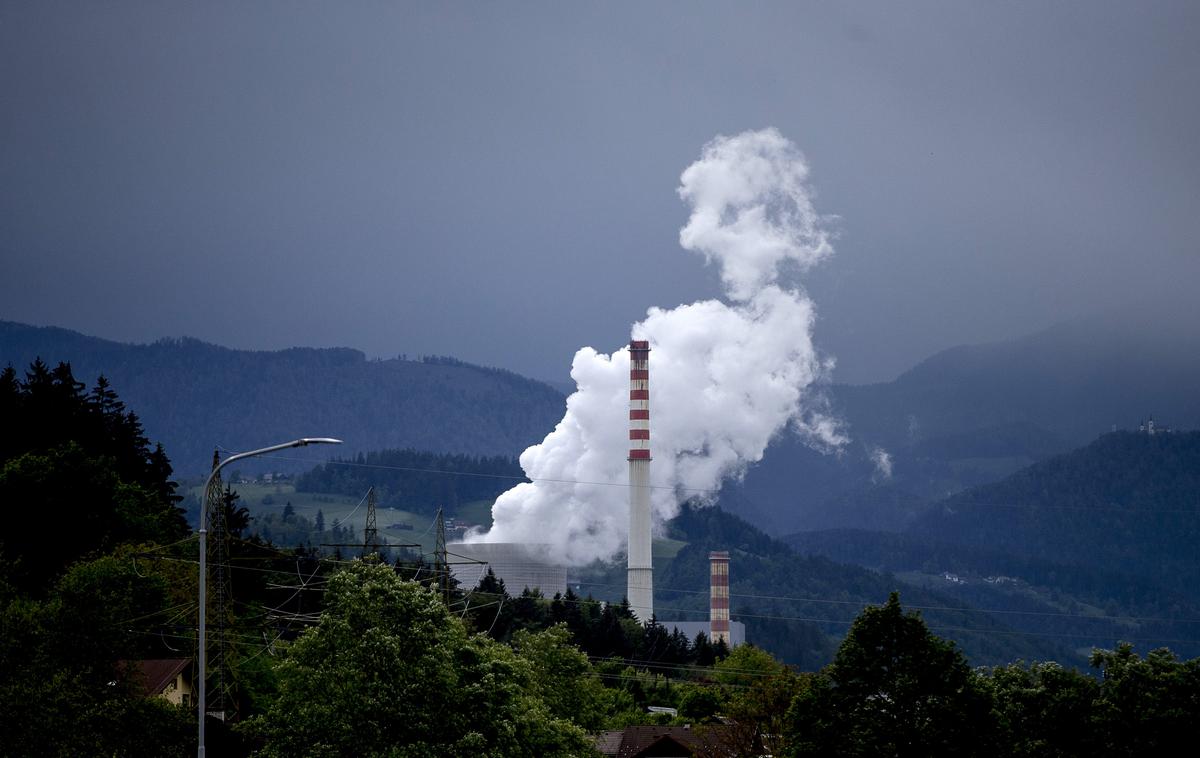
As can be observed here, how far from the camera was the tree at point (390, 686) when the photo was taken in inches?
2255

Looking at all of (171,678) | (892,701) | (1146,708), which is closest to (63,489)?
(171,678)

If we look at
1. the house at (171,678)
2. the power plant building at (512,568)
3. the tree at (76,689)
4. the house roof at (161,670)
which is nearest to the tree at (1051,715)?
the tree at (76,689)

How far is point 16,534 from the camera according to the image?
293ft

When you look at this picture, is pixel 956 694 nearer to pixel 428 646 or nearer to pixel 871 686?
pixel 871 686

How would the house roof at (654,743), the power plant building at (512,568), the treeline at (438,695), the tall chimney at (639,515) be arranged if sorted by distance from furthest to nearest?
the tall chimney at (639,515), the power plant building at (512,568), the house roof at (654,743), the treeline at (438,695)

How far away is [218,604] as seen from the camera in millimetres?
64125

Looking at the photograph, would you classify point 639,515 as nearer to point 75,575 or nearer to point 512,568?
point 512,568

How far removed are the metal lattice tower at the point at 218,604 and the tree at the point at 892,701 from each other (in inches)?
871

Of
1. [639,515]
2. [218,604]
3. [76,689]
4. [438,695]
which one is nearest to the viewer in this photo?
[76,689]

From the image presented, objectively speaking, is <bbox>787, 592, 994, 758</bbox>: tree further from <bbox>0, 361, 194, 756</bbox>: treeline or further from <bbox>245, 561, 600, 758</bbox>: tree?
<bbox>0, 361, 194, 756</bbox>: treeline

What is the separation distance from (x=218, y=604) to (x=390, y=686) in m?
9.78

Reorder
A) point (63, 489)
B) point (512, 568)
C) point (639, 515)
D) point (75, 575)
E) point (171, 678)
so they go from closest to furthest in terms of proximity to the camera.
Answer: point (75, 575), point (171, 678), point (63, 489), point (639, 515), point (512, 568)

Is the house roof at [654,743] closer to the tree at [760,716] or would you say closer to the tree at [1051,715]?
the tree at [760,716]

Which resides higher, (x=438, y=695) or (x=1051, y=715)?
(x=438, y=695)
